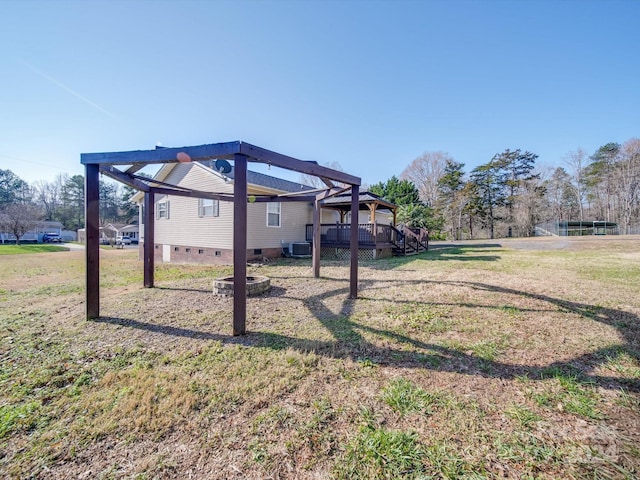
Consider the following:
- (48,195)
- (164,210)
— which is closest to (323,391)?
(164,210)

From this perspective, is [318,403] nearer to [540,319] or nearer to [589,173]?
[540,319]

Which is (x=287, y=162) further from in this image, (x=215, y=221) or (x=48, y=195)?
(x=48, y=195)

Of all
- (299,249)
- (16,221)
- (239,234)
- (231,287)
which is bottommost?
(231,287)

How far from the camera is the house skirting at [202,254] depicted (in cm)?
1147

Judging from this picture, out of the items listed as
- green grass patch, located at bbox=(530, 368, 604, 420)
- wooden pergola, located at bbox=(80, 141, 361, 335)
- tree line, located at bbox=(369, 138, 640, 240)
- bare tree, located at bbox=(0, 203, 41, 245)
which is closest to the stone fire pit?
wooden pergola, located at bbox=(80, 141, 361, 335)

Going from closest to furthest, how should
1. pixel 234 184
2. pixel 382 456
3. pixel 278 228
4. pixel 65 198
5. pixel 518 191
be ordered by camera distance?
pixel 382 456 → pixel 234 184 → pixel 278 228 → pixel 518 191 → pixel 65 198

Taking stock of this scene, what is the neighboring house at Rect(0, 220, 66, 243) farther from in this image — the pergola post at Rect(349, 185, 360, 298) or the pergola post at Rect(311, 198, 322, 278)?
the pergola post at Rect(349, 185, 360, 298)

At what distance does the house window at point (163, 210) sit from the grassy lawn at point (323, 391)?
9669 millimetres

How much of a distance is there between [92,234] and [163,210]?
36.5 ft

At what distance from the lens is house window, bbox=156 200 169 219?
1393 centimetres

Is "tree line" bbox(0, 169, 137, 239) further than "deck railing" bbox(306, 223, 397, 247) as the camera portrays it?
Yes

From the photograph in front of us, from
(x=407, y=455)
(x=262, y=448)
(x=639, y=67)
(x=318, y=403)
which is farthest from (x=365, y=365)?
(x=639, y=67)

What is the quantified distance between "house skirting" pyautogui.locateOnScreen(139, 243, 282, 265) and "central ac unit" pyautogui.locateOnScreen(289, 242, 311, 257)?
1.95ft

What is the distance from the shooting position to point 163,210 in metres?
14.1
